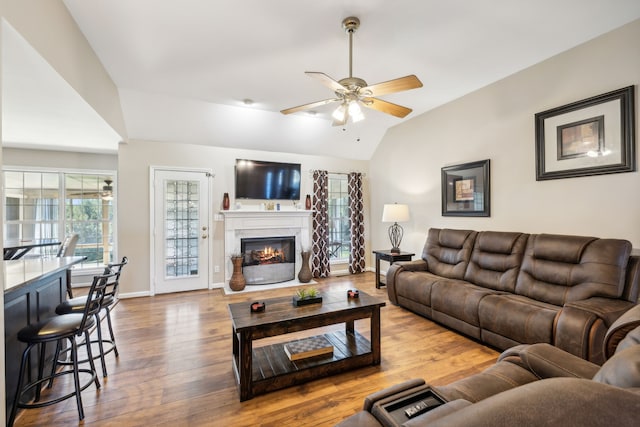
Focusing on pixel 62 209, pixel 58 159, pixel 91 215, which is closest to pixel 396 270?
pixel 91 215

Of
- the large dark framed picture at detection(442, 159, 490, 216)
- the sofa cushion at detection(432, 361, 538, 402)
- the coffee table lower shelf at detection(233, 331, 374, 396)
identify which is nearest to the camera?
the sofa cushion at detection(432, 361, 538, 402)

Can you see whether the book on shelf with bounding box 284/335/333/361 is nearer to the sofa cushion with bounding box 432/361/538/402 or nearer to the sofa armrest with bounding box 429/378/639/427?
the sofa cushion with bounding box 432/361/538/402

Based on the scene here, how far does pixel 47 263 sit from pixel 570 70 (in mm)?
5540

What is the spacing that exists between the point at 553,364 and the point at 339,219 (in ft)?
16.2

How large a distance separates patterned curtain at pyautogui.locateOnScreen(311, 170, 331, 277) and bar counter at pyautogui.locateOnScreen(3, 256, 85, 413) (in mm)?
3862

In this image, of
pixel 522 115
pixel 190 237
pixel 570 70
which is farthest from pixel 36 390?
pixel 570 70

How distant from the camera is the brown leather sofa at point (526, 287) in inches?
89.0

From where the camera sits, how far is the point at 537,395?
1.72 ft

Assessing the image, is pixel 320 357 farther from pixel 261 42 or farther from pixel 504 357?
pixel 261 42

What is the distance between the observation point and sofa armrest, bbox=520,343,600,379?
4.52ft

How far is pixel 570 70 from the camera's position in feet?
9.89

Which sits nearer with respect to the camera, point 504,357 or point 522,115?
point 504,357

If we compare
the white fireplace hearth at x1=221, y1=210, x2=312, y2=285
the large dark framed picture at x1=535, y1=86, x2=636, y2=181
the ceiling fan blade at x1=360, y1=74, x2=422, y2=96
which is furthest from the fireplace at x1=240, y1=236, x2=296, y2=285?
the large dark framed picture at x1=535, y1=86, x2=636, y2=181

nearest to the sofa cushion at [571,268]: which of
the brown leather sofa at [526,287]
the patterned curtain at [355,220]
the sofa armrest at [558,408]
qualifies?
the brown leather sofa at [526,287]
